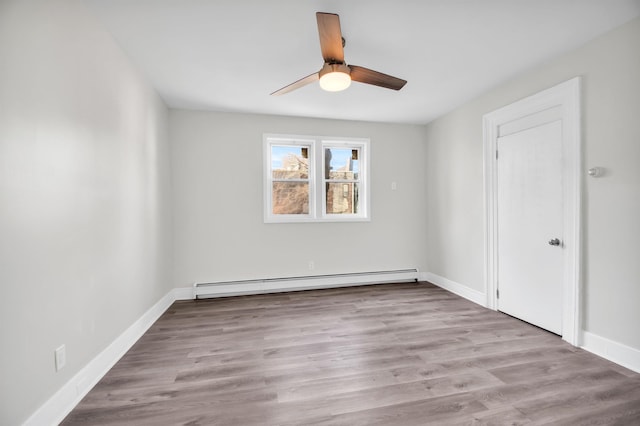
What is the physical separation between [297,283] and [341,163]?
6.37 feet

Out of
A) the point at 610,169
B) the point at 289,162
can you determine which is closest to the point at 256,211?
the point at 289,162

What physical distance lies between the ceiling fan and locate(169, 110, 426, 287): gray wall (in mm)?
1860

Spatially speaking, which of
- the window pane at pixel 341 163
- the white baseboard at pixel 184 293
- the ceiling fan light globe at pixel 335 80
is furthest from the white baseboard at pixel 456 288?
the white baseboard at pixel 184 293

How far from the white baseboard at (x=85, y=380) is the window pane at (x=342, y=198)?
2740mm

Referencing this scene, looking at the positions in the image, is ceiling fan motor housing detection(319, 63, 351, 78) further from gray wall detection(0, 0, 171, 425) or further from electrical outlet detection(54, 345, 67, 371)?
electrical outlet detection(54, 345, 67, 371)

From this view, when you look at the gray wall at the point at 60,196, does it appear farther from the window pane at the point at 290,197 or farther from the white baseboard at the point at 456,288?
the white baseboard at the point at 456,288

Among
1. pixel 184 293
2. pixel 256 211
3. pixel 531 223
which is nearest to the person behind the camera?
pixel 531 223

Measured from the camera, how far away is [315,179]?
14.0 feet

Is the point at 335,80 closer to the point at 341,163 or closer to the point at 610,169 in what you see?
the point at 610,169

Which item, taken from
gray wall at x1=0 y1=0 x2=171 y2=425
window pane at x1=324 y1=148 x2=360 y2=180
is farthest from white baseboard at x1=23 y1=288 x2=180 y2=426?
window pane at x1=324 y1=148 x2=360 y2=180

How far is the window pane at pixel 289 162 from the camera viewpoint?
424 cm

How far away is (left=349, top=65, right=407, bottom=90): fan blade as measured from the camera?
218 cm

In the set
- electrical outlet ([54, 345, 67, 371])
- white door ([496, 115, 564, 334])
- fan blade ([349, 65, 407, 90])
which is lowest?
electrical outlet ([54, 345, 67, 371])

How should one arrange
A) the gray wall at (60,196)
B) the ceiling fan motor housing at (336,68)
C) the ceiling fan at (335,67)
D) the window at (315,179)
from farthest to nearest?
1. the window at (315,179)
2. the ceiling fan motor housing at (336,68)
3. the ceiling fan at (335,67)
4. the gray wall at (60,196)
